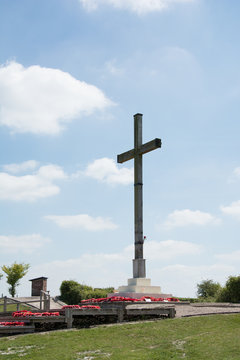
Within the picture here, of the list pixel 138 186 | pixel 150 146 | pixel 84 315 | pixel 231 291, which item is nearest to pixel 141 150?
pixel 150 146

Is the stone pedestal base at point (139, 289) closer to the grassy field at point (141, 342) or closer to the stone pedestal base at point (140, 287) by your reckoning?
the stone pedestal base at point (140, 287)

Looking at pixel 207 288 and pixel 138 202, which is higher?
pixel 138 202

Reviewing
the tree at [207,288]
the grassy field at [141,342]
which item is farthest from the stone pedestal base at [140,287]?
the tree at [207,288]

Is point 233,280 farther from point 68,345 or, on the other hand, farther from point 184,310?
point 68,345

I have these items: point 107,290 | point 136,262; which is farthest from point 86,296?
point 136,262

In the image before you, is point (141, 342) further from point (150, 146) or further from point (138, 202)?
point (150, 146)

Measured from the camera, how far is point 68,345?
11.7 meters

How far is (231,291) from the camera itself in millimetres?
24906

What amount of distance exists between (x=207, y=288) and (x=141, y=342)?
1946 cm

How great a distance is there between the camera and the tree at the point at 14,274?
37750 mm

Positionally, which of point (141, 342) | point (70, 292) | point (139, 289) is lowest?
point (70, 292)

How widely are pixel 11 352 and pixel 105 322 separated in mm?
4981

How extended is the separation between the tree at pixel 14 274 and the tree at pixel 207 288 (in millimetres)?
15983

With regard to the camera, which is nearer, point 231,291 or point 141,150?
point 141,150
